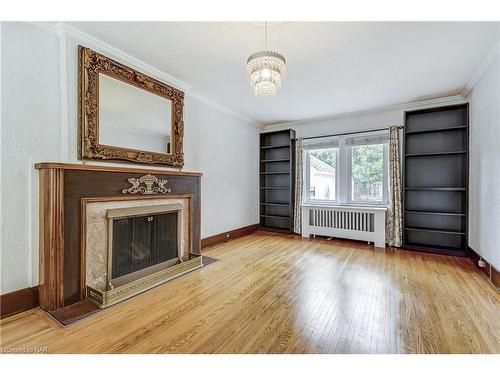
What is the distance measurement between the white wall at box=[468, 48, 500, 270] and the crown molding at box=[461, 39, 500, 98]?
31 mm

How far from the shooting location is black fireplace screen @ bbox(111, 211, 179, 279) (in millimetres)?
2381

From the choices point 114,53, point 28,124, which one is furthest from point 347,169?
point 28,124

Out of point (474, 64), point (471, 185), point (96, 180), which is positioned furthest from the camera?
point (471, 185)

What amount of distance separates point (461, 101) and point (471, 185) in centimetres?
138

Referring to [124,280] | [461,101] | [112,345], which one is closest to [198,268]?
[124,280]

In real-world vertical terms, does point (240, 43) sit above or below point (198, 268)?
above

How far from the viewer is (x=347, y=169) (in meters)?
4.68

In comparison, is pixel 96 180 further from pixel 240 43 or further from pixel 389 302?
pixel 389 302

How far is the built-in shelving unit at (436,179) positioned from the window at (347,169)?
45 centimetres

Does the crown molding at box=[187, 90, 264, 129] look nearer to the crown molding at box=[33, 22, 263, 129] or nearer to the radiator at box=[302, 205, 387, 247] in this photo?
the crown molding at box=[33, 22, 263, 129]

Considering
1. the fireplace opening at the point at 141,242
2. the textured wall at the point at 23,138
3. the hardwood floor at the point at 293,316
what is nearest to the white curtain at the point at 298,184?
the hardwood floor at the point at 293,316

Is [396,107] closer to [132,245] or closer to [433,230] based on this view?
[433,230]
